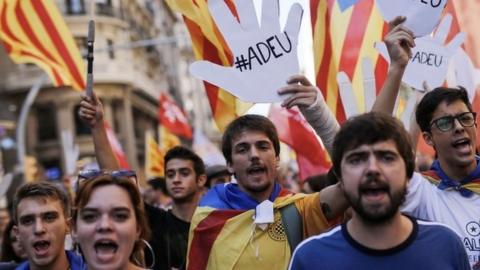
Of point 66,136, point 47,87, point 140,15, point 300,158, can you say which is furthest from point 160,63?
point 300,158

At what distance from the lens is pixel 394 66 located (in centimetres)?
328

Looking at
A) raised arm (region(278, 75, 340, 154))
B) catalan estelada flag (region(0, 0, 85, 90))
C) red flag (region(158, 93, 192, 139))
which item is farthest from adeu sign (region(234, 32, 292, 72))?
red flag (region(158, 93, 192, 139))

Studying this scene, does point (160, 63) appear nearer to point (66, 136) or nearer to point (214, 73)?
point (66, 136)

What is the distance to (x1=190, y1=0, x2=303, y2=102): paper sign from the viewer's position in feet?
11.8

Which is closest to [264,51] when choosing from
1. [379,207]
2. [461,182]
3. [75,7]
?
[461,182]

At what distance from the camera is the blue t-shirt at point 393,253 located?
2482 mm

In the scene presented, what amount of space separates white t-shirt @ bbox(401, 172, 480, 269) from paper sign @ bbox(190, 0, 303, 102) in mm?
796

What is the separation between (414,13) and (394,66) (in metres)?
0.55

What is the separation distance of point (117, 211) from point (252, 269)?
849 mm

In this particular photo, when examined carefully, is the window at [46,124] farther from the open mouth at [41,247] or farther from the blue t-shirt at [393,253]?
the blue t-shirt at [393,253]

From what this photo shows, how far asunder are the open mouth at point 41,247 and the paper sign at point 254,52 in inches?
42.2

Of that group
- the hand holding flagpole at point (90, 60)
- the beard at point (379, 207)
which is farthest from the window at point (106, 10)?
the beard at point (379, 207)

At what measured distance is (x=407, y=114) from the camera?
5242 millimetres

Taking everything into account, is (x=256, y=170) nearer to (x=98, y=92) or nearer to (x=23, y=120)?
(x=23, y=120)
